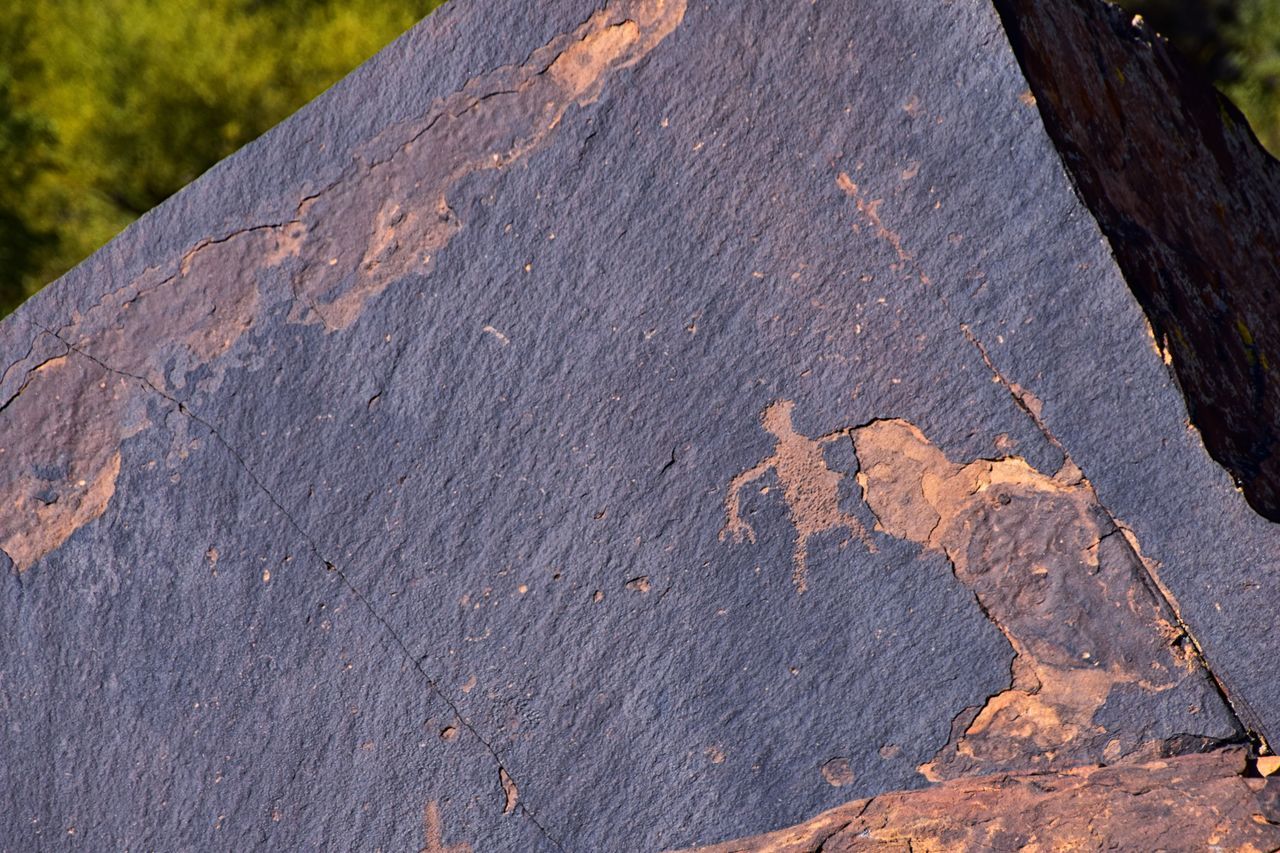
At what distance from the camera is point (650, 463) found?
4.36 ft

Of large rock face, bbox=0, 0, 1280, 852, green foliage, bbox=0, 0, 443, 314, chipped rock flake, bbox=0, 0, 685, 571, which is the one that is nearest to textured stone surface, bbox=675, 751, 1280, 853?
large rock face, bbox=0, 0, 1280, 852

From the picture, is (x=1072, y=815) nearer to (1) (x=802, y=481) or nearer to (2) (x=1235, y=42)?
(1) (x=802, y=481)

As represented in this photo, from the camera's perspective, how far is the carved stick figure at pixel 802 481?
1.29 m

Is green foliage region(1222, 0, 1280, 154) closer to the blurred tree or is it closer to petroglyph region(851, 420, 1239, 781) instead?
the blurred tree

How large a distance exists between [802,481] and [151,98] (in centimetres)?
595

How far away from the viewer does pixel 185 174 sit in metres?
6.45

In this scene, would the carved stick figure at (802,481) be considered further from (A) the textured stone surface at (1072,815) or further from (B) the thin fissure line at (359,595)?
(B) the thin fissure line at (359,595)

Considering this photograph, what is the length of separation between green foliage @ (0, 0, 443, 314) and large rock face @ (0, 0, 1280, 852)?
5.02 meters

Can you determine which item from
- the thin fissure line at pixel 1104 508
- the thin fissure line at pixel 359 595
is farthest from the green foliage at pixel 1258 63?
the thin fissure line at pixel 359 595

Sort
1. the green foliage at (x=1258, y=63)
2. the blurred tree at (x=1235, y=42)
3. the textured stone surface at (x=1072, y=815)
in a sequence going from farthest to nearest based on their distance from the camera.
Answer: the blurred tree at (x=1235, y=42), the green foliage at (x=1258, y=63), the textured stone surface at (x=1072, y=815)

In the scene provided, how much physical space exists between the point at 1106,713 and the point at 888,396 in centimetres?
40

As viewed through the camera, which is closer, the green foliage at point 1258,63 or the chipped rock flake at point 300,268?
the chipped rock flake at point 300,268

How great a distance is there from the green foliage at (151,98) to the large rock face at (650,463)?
502cm

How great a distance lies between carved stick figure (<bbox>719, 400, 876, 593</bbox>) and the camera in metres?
1.29
